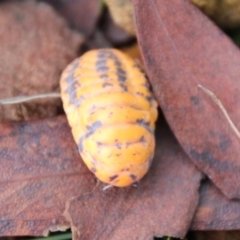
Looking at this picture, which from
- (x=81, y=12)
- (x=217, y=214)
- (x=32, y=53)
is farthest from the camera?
(x=81, y=12)

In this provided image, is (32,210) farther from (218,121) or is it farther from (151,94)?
(218,121)

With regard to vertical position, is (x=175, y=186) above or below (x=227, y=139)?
below

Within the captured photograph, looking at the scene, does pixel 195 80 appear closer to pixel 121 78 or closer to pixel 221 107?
pixel 221 107

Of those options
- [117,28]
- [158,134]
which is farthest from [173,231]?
[117,28]

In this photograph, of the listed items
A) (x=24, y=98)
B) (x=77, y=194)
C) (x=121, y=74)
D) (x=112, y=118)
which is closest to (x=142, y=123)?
(x=112, y=118)

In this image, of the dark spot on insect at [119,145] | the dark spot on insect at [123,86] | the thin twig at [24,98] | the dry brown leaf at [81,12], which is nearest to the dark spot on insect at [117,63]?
the dark spot on insect at [123,86]

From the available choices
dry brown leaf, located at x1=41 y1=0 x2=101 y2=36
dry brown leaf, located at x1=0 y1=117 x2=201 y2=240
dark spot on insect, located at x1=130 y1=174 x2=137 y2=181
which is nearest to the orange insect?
dark spot on insect, located at x1=130 y1=174 x2=137 y2=181

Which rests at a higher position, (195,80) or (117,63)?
(195,80)
